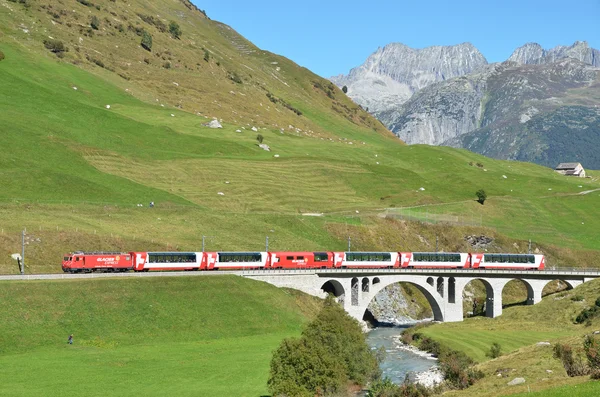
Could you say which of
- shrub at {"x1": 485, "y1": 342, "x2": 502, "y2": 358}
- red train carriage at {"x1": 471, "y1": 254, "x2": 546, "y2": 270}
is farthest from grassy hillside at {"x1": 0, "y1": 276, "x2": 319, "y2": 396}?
red train carriage at {"x1": 471, "y1": 254, "x2": 546, "y2": 270}

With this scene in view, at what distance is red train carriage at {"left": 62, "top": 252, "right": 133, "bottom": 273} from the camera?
97.6m

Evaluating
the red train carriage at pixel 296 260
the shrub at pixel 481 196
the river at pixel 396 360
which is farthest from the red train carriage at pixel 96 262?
the shrub at pixel 481 196

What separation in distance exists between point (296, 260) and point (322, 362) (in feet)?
170

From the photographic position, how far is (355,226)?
150250mm

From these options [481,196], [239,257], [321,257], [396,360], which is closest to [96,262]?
[239,257]

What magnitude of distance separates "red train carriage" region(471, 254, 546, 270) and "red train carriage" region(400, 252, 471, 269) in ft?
7.11

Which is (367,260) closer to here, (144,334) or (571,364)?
(144,334)

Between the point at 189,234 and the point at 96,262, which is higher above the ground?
the point at 189,234

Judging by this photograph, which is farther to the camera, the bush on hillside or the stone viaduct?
the stone viaduct

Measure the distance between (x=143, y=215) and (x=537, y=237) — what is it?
8977 centimetres

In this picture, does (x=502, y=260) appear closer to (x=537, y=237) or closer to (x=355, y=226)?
Result: (x=355, y=226)

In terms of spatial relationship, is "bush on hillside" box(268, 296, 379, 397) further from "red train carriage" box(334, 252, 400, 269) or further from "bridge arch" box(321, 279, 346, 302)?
"red train carriage" box(334, 252, 400, 269)

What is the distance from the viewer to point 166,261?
4112 inches

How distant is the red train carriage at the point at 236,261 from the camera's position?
108m
